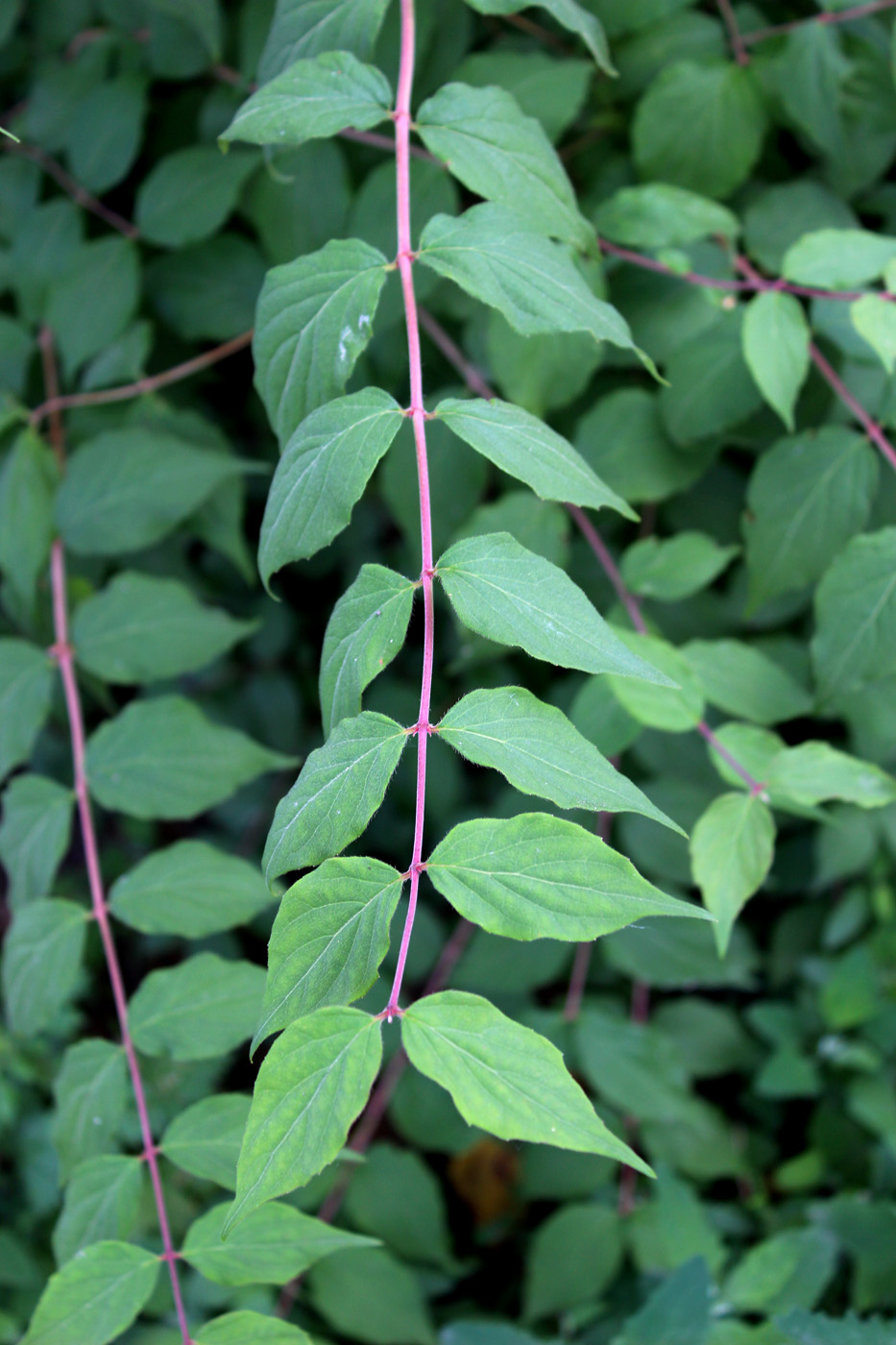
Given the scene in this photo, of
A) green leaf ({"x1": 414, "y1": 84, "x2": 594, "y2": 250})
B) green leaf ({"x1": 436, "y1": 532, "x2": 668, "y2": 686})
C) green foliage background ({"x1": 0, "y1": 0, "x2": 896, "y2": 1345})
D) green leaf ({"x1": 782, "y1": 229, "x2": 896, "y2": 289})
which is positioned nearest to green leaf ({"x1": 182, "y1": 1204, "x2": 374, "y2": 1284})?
green foliage background ({"x1": 0, "y1": 0, "x2": 896, "y2": 1345})

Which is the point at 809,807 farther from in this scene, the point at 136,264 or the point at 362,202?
the point at 136,264

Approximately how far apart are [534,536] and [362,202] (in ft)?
1.66

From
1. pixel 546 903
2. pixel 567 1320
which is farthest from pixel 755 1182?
pixel 546 903

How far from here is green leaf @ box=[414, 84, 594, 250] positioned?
0.90 metres

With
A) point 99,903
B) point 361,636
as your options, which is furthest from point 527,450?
point 99,903

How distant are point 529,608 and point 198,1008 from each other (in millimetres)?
601

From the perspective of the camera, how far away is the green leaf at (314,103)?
850 mm

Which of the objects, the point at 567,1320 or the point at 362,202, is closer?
the point at 362,202

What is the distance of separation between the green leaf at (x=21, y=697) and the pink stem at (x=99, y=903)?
3 centimetres

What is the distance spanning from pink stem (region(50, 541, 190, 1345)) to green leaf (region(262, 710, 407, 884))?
0.43 m

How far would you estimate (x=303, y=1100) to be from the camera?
0.60m

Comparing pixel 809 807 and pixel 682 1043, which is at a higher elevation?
pixel 809 807

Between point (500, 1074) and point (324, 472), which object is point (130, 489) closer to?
point (324, 472)

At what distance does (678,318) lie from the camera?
1282mm
